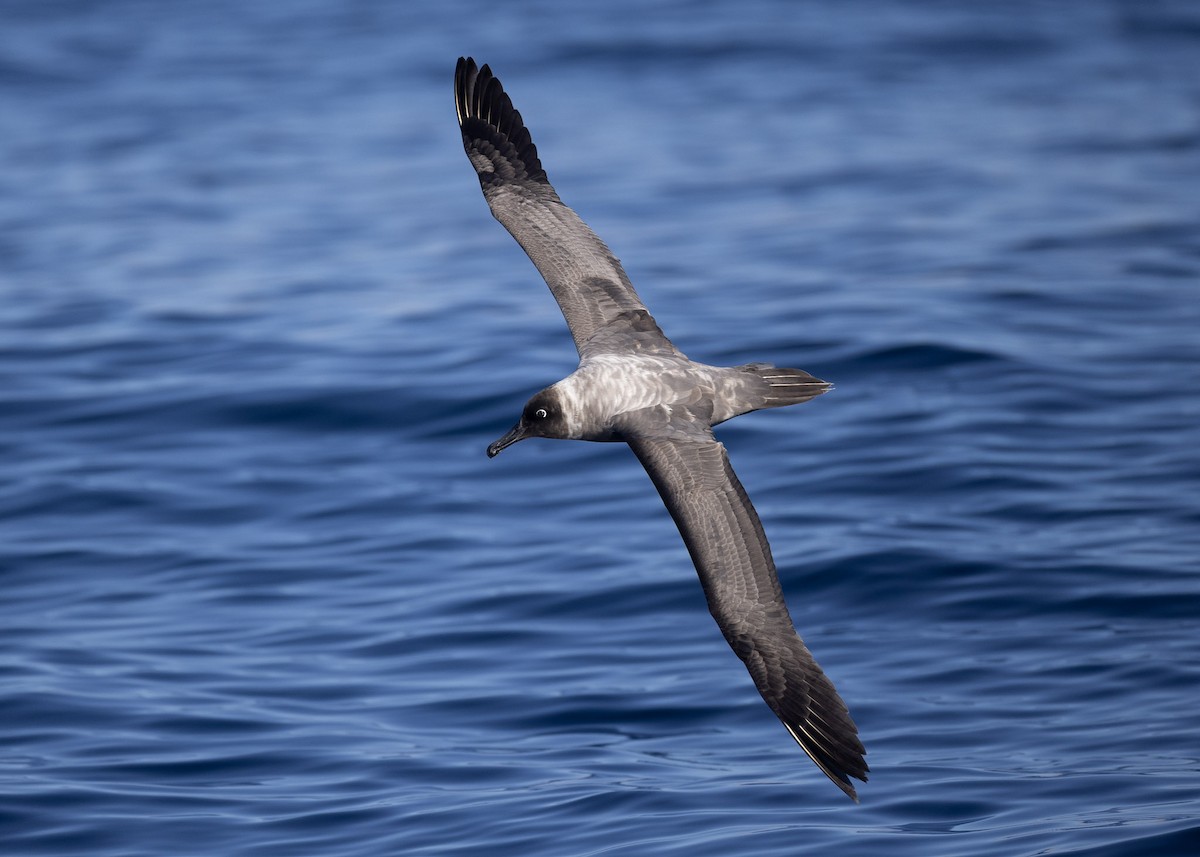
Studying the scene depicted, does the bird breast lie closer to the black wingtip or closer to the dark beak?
the dark beak

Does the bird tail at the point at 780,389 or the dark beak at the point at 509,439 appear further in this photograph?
the dark beak at the point at 509,439

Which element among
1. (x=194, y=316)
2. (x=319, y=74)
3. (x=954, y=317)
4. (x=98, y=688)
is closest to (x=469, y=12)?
(x=319, y=74)

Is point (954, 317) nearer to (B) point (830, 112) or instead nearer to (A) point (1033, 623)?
(A) point (1033, 623)

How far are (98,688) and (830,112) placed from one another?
16.3 meters

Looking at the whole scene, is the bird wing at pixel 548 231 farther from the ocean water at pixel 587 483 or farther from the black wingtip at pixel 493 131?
the ocean water at pixel 587 483

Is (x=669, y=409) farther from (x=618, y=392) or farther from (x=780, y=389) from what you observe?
(x=780, y=389)

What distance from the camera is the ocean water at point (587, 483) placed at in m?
8.88

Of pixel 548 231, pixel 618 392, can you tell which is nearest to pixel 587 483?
pixel 548 231

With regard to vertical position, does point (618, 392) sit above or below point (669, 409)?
above

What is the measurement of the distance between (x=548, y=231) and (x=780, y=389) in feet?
7.02

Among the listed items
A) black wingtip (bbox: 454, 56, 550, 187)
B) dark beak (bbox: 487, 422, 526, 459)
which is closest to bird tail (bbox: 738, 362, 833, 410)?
dark beak (bbox: 487, 422, 526, 459)

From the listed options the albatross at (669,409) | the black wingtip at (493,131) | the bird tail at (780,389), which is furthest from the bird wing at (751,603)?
the black wingtip at (493,131)

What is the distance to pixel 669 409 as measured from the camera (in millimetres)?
8727

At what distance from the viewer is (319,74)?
1072 inches
